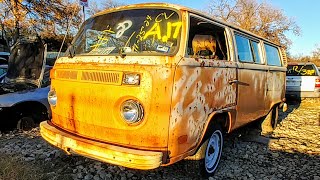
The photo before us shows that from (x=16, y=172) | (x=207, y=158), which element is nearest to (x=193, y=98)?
(x=207, y=158)

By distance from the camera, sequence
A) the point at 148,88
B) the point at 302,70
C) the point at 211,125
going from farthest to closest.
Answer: the point at 302,70, the point at 211,125, the point at 148,88

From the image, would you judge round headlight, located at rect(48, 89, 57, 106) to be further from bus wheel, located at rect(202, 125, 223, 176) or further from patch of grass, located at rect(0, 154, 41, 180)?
bus wheel, located at rect(202, 125, 223, 176)

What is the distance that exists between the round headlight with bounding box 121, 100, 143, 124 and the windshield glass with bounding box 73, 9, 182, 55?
0.61 metres

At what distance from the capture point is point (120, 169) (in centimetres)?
416

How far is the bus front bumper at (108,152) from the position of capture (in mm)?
2861

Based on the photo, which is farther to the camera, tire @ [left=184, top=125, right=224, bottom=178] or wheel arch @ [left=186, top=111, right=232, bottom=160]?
tire @ [left=184, top=125, right=224, bottom=178]

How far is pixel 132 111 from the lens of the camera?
120 inches

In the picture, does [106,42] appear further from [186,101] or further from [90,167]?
[90,167]

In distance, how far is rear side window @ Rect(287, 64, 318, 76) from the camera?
1140cm

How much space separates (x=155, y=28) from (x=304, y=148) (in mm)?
3982

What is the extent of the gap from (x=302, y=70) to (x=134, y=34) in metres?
9.93

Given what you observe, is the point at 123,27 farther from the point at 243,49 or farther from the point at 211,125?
the point at 243,49

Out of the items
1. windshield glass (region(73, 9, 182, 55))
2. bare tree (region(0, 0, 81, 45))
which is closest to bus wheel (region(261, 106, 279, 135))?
windshield glass (region(73, 9, 182, 55))

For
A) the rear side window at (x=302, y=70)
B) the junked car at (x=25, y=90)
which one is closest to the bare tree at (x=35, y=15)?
the junked car at (x=25, y=90)
